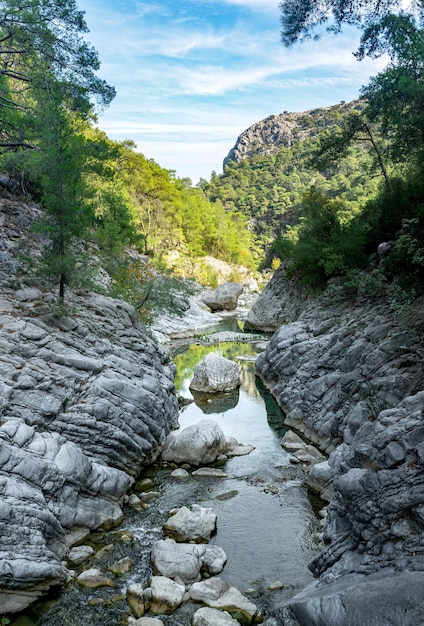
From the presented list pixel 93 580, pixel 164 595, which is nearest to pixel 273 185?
pixel 93 580

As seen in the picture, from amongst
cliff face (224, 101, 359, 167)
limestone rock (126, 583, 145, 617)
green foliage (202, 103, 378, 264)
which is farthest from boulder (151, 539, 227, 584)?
cliff face (224, 101, 359, 167)

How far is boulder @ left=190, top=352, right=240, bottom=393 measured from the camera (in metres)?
20.4

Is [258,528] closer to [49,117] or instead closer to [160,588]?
[160,588]

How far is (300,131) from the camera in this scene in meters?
154

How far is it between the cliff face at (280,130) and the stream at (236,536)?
488 feet

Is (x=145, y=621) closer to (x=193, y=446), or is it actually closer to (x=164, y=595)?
(x=164, y=595)

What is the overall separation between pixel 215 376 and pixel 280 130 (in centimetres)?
15739

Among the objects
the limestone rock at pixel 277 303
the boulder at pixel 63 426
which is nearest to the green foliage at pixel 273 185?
the limestone rock at pixel 277 303

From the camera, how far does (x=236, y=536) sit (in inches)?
366

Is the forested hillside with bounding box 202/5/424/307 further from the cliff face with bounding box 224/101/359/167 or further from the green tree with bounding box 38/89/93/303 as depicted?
the cliff face with bounding box 224/101/359/167

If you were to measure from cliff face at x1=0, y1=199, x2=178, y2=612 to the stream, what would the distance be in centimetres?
57

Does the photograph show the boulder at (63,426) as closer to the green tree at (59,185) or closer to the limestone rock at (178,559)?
the green tree at (59,185)

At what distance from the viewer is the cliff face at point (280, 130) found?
151125mm

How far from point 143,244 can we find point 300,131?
128m
